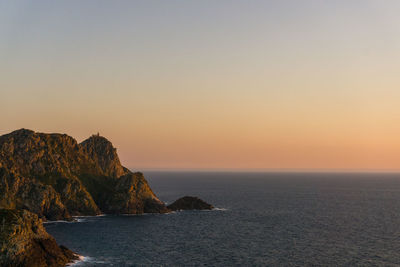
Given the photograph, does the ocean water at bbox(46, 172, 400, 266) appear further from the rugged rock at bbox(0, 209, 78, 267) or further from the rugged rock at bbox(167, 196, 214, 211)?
the rugged rock at bbox(167, 196, 214, 211)

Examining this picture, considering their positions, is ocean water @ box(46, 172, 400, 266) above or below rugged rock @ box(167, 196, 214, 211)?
below

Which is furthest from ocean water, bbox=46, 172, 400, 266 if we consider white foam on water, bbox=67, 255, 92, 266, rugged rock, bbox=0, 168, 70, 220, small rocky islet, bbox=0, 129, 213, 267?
small rocky islet, bbox=0, 129, 213, 267

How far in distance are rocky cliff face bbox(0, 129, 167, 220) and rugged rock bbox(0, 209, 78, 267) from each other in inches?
2363

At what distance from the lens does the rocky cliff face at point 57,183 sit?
470 feet

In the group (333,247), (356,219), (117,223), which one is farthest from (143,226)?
(356,219)

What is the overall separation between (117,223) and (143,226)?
38.6 ft

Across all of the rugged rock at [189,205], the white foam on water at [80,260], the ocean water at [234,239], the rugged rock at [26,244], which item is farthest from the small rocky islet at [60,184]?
the white foam on water at [80,260]

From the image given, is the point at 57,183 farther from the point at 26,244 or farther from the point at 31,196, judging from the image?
the point at 26,244

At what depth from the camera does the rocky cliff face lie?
143125 millimetres

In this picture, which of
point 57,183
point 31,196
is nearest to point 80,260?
point 31,196

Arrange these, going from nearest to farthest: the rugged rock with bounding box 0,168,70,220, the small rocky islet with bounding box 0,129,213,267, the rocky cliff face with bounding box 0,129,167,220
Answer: the rugged rock with bounding box 0,168,70,220 < the small rocky islet with bounding box 0,129,213,267 < the rocky cliff face with bounding box 0,129,167,220

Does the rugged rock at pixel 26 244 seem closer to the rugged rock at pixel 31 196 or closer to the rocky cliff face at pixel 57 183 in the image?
the rugged rock at pixel 31 196

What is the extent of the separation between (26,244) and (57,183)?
284 feet

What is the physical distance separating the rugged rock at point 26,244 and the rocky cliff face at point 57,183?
2363 inches
